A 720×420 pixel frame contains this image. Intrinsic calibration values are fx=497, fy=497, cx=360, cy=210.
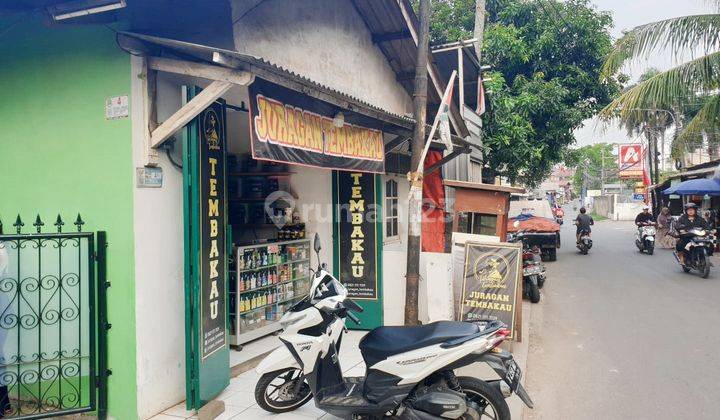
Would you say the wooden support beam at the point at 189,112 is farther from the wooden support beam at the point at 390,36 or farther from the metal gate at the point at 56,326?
the wooden support beam at the point at 390,36

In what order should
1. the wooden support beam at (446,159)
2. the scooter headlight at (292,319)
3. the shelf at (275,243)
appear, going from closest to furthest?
the scooter headlight at (292,319)
the shelf at (275,243)
the wooden support beam at (446,159)

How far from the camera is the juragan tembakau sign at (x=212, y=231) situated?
4.41 m

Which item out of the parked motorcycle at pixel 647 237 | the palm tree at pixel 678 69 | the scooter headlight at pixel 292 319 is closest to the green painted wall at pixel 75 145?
the scooter headlight at pixel 292 319

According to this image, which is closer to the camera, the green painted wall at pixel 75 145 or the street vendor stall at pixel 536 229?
the green painted wall at pixel 75 145

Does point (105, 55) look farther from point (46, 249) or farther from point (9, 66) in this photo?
point (46, 249)

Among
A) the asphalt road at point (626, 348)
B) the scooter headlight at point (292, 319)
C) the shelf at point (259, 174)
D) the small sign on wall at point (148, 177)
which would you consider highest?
the shelf at point (259, 174)

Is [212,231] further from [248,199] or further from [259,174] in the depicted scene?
[248,199]

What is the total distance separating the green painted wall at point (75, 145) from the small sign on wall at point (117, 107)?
2.1 inches

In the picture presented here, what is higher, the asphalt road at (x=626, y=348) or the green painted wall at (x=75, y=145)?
the green painted wall at (x=75, y=145)

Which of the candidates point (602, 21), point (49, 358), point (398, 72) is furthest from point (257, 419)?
point (602, 21)

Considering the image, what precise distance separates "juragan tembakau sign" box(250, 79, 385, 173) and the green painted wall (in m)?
1.12

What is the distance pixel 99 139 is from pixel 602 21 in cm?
1658

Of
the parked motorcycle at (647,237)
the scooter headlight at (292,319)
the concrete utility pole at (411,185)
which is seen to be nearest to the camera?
the scooter headlight at (292,319)

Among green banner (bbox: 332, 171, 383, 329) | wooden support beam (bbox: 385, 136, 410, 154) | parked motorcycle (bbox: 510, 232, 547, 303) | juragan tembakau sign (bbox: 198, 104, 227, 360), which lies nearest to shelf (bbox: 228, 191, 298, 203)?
green banner (bbox: 332, 171, 383, 329)
